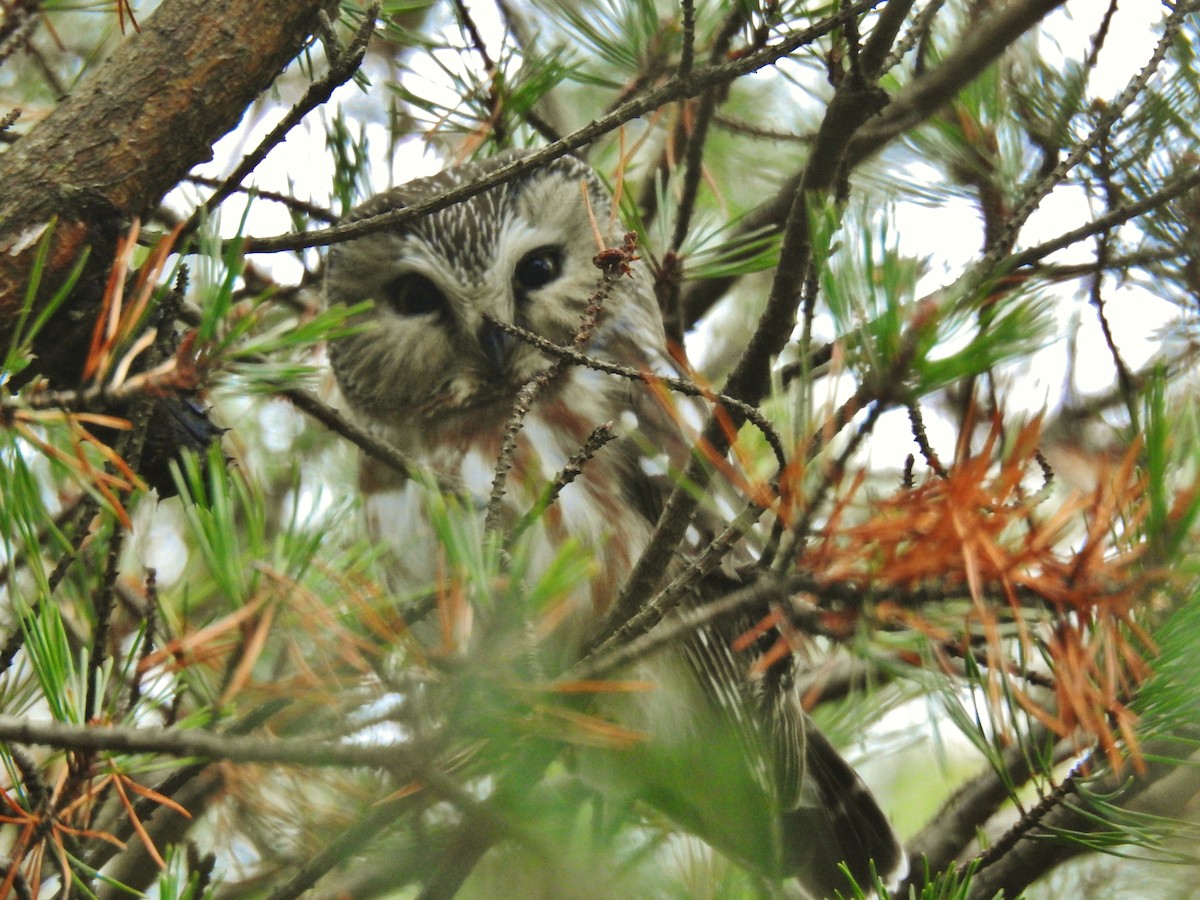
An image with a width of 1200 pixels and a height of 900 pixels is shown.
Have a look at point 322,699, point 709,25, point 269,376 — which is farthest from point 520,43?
point 322,699

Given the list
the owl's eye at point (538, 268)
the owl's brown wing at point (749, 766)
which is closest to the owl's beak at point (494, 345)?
the owl's eye at point (538, 268)

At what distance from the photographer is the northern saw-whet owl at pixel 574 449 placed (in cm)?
245

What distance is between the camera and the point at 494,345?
2648 mm

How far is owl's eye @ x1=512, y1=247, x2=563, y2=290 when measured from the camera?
2.80 metres

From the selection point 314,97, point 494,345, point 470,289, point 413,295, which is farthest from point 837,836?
point 314,97

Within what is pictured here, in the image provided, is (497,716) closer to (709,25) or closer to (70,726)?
(70,726)

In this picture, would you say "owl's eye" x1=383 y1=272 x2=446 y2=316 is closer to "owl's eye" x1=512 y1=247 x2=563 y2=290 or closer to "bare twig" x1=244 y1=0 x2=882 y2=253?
"owl's eye" x1=512 y1=247 x2=563 y2=290

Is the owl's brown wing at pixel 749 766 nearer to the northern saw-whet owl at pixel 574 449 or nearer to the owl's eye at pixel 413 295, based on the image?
the northern saw-whet owl at pixel 574 449

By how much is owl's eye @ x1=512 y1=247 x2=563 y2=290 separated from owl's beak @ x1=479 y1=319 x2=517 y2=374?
0.58ft

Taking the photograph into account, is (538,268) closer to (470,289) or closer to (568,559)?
(470,289)

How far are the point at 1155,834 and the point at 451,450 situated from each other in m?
1.64

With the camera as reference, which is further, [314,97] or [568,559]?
[314,97]

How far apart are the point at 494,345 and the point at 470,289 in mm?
140

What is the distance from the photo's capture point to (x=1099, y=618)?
1209mm
